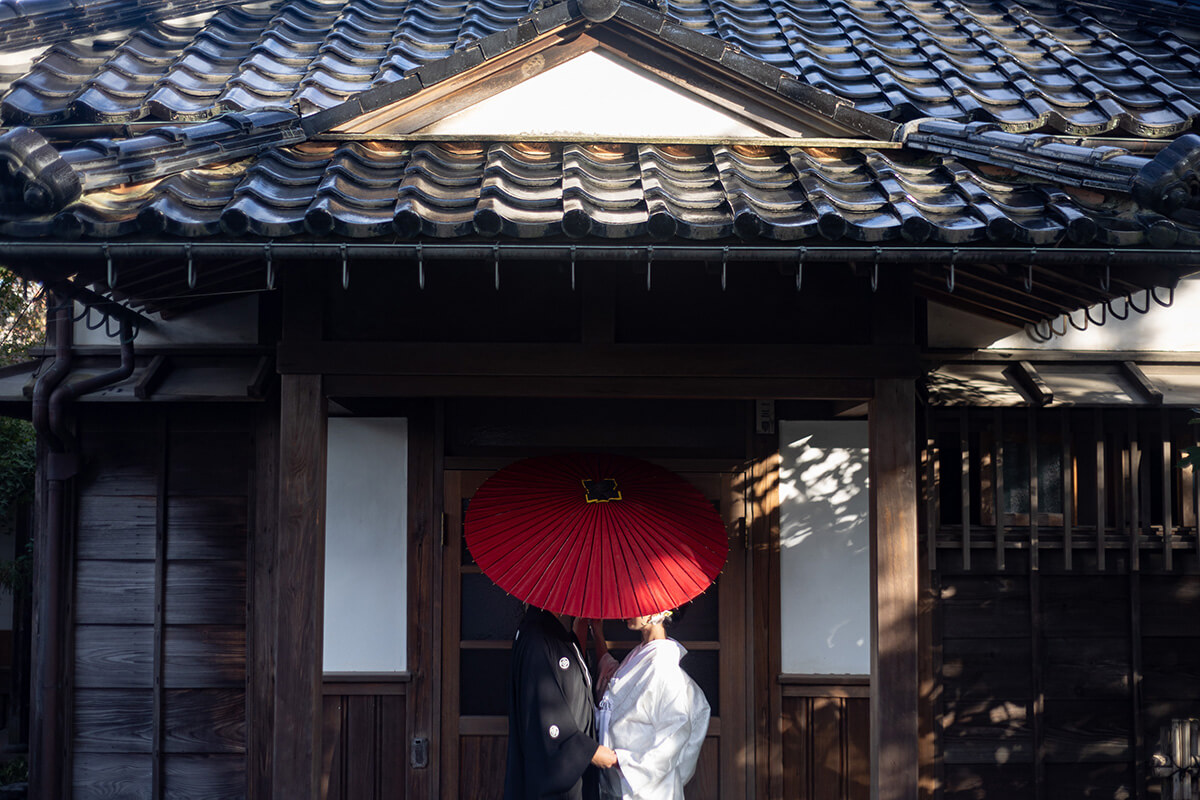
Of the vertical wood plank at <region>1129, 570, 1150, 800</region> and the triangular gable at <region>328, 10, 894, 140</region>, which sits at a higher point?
the triangular gable at <region>328, 10, 894, 140</region>

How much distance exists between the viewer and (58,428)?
5.68 metres

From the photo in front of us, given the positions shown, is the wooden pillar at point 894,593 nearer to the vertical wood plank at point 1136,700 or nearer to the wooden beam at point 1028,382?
the wooden beam at point 1028,382

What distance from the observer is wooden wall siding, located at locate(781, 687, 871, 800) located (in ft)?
19.3

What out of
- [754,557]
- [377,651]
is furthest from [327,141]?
[754,557]

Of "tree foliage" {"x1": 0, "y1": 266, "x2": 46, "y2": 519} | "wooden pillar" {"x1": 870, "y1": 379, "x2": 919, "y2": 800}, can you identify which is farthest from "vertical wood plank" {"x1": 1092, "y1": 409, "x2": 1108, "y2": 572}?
"tree foliage" {"x1": 0, "y1": 266, "x2": 46, "y2": 519}

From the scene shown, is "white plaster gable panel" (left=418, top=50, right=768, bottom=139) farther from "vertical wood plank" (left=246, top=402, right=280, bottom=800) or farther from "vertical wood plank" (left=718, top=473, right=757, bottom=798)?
"vertical wood plank" (left=246, top=402, right=280, bottom=800)

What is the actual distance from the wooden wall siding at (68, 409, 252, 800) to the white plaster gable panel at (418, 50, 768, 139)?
9.27 ft

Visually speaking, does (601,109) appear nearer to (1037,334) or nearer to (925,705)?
(1037,334)

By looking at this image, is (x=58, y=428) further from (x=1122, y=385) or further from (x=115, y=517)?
(x=1122, y=385)

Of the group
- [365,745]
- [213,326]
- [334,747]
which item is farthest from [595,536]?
[213,326]

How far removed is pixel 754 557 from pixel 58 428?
4.49m

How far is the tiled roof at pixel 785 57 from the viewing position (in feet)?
17.3

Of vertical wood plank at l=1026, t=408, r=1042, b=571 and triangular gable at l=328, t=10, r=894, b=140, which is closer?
triangular gable at l=328, t=10, r=894, b=140

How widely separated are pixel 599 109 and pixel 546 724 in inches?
125
